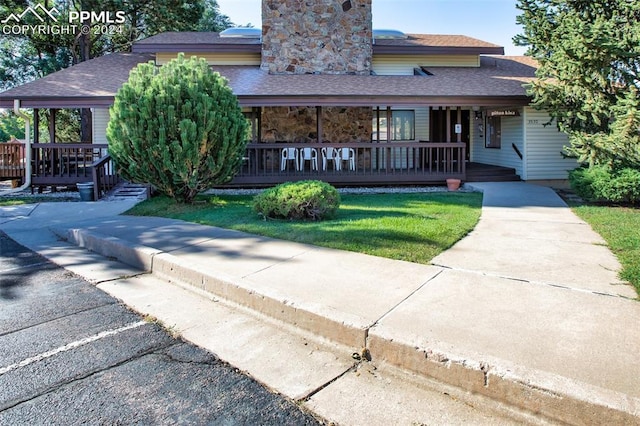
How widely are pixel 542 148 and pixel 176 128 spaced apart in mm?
10926

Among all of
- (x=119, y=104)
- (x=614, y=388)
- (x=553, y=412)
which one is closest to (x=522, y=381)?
(x=553, y=412)

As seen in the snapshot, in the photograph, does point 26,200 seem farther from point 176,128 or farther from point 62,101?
point 176,128

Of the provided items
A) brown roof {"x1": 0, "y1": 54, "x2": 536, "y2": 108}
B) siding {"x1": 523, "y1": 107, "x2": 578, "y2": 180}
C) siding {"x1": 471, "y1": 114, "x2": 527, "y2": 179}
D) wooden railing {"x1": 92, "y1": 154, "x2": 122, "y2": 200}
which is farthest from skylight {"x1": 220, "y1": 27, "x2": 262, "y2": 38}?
siding {"x1": 523, "y1": 107, "x2": 578, "y2": 180}

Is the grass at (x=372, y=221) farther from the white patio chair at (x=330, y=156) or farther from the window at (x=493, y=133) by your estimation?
the window at (x=493, y=133)

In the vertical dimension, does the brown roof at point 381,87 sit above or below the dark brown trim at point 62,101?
above

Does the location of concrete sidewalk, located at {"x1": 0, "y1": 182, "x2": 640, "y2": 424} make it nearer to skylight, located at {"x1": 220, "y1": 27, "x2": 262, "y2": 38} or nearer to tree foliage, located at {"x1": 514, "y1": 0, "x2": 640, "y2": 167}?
tree foliage, located at {"x1": 514, "y1": 0, "x2": 640, "y2": 167}

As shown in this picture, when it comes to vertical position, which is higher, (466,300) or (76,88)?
(76,88)

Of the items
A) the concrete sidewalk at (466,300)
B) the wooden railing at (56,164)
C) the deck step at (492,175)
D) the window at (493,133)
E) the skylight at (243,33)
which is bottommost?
the concrete sidewalk at (466,300)

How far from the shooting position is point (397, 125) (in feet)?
57.2

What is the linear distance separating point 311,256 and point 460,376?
10.4 ft

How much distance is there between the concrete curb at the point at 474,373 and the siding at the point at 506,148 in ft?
42.0

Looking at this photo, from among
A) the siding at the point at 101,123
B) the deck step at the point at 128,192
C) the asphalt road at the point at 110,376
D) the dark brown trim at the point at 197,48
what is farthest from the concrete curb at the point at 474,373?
the dark brown trim at the point at 197,48

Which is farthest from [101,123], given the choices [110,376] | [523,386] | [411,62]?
[523,386]

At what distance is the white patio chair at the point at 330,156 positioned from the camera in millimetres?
14625
